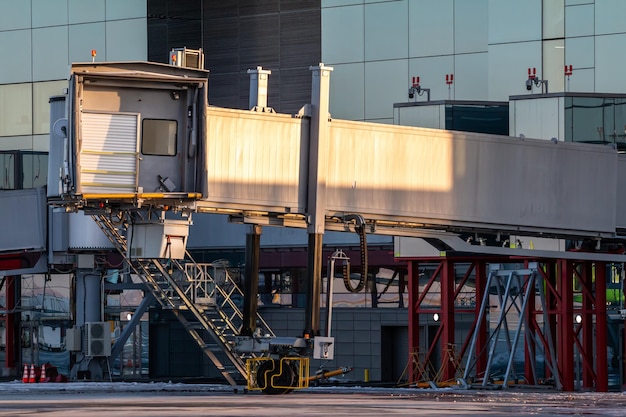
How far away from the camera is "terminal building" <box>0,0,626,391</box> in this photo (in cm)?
6041

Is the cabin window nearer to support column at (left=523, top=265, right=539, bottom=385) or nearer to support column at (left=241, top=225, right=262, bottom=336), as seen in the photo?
support column at (left=241, top=225, right=262, bottom=336)

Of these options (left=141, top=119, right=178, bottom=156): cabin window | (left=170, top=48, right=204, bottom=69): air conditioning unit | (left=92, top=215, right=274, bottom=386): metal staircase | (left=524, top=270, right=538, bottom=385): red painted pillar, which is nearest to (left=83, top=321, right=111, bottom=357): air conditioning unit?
(left=92, top=215, right=274, bottom=386): metal staircase

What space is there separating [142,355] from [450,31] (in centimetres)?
2257

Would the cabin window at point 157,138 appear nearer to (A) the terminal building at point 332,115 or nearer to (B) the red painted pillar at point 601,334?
(A) the terminal building at point 332,115

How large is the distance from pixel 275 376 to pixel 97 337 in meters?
22.2

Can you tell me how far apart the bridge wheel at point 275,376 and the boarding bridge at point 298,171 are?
174 mm

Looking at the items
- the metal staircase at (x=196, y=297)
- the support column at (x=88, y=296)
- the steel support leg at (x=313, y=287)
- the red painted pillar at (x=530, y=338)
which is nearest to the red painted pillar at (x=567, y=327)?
the red painted pillar at (x=530, y=338)

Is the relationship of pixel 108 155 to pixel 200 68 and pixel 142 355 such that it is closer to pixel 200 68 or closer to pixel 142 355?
pixel 200 68

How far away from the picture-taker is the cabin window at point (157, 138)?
1620 inches

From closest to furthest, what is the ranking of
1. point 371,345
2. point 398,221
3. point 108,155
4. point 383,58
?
point 108,155 < point 398,221 < point 371,345 < point 383,58

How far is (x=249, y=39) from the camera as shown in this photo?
78750 millimetres

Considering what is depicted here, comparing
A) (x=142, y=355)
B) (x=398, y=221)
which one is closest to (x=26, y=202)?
(x=142, y=355)

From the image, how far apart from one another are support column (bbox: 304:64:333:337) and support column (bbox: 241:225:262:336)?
1.68 m

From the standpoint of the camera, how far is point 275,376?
43.8 meters
